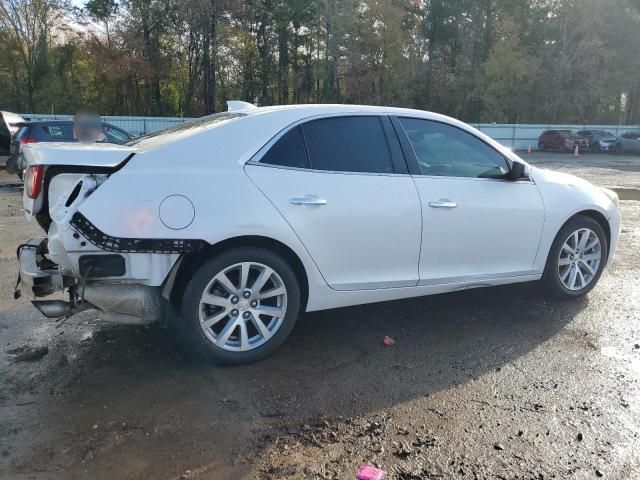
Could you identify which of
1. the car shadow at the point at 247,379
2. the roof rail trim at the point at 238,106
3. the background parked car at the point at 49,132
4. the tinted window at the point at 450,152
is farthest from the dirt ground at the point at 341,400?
the background parked car at the point at 49,132

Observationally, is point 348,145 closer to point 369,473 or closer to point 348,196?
point 348,196

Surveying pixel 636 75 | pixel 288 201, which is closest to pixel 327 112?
pixel 288 201

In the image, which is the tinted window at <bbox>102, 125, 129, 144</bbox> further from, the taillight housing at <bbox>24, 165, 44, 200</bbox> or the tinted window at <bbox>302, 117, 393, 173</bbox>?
the tinted window at <bbox>302, 117, 393, 173</bbox>

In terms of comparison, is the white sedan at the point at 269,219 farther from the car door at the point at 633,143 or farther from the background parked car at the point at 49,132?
the car door at the point at 633,143

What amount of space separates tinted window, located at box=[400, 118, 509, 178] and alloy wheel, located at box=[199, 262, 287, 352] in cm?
151

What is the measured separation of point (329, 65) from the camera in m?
40.6

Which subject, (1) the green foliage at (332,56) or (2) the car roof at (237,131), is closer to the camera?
(2) the car roof at (237,131)

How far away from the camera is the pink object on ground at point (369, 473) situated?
2641mm

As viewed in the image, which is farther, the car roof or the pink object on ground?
the car roof

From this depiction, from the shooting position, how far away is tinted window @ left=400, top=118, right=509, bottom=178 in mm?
4398

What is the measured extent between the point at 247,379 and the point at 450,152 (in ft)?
7.81

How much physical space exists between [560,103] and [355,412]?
47.1 metres

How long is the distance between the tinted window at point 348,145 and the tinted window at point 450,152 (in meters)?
0.30

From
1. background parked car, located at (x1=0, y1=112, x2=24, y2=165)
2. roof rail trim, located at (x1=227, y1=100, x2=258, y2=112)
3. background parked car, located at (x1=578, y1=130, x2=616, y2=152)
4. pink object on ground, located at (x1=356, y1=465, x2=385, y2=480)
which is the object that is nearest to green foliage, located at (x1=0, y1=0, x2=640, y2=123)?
background parked car, located at (x1=578, y1=130, x2=616, y2=152)
